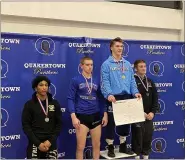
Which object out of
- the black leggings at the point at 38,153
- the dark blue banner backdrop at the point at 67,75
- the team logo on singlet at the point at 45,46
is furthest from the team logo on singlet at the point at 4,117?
the team logo on singlet at the point at 45,46

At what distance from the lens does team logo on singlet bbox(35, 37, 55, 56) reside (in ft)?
10.8

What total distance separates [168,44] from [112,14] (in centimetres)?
89

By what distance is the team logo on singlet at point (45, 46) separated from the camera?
3291 millimetres

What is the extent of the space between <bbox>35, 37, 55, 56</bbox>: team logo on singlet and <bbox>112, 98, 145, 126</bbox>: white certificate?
39.2 inches

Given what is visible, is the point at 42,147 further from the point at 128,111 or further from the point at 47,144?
the point at 128,111

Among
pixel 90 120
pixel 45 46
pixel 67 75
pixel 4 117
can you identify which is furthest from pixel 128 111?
pixel 4 117

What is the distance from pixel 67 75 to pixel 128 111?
2.85ft

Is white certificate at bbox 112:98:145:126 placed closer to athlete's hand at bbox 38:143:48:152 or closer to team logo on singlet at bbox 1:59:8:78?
athlete's hand at bbox 38:143:48:152

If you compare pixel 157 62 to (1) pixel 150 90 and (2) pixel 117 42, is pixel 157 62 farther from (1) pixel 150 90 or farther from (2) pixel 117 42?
(2) pixel 117 42

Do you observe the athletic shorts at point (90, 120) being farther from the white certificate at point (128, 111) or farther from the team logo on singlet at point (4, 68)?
the team logo on singlet at point (4, 68)

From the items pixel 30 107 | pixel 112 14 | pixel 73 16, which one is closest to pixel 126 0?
pixel 112 14

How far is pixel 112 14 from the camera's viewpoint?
4.10 m

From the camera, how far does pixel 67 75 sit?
3.44m

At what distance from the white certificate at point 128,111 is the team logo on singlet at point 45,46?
1.00 metres
